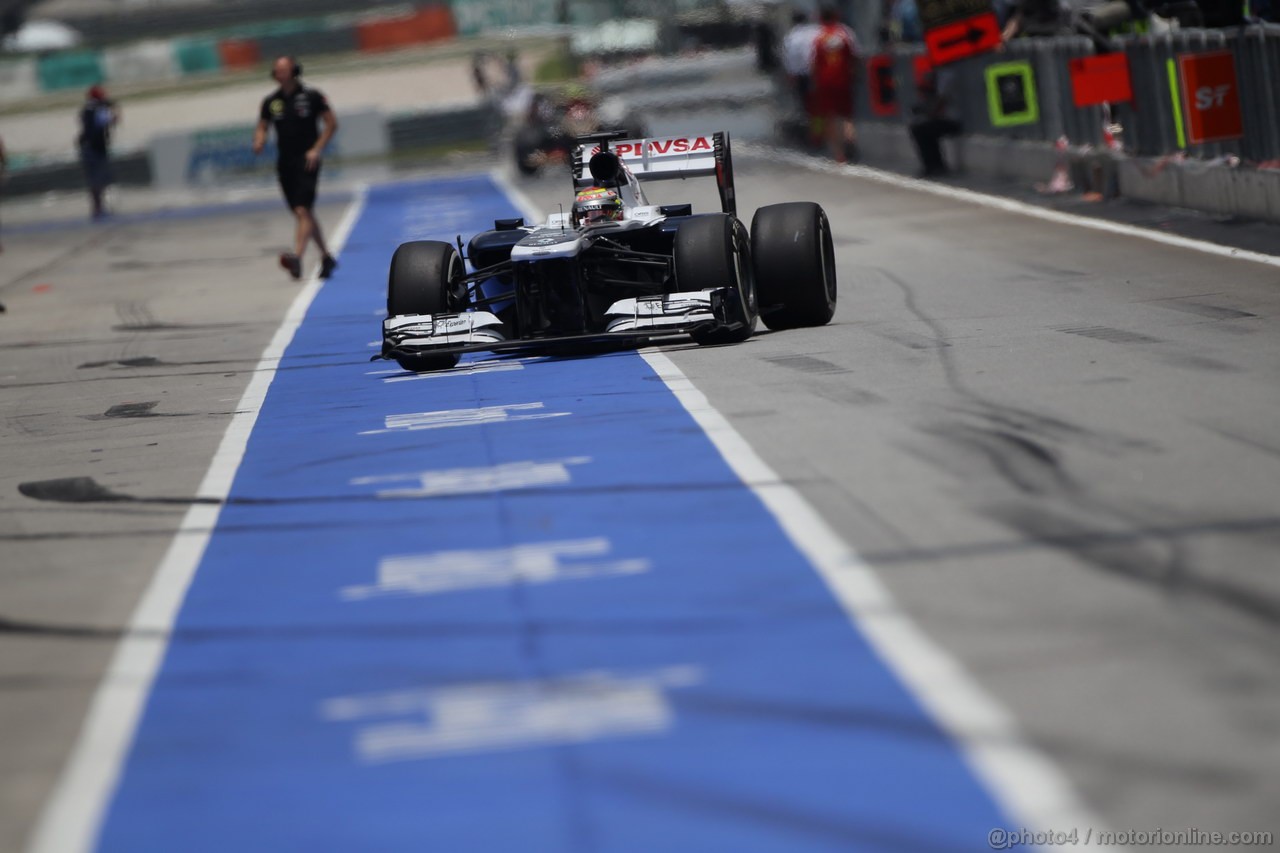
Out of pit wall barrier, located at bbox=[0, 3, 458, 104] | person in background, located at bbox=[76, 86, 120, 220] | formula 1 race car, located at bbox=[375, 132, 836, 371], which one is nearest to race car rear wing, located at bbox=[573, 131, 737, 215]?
formula 1 race car, located at bbox=[375, 132, 836, 371]

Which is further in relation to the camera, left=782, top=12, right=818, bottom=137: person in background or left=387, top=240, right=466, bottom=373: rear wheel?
Result: left=782, top=12, right=818, bottom=137: person in background

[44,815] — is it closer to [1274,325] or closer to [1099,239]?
[1274,325]

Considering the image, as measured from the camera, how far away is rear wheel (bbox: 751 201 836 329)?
40.0 ft

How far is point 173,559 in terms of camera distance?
7.51m

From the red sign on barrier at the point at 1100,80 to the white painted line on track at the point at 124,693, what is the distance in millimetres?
12087

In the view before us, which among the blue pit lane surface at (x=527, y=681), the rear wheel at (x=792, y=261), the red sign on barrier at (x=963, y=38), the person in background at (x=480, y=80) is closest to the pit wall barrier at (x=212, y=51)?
the person in background at (x=480, y=80)

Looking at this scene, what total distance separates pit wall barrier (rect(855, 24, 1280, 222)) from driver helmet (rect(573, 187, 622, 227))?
5.92 metres

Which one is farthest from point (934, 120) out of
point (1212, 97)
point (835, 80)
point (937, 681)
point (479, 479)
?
point (937, 681)

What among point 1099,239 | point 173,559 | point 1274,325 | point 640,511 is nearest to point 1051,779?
point 640,511

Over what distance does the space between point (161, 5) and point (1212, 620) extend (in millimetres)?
69778

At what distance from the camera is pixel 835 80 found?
1164 inches

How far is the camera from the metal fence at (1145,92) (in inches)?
644

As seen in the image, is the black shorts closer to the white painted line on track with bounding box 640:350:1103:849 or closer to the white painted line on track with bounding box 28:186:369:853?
the white painted line on track with bounding box 28:186:369:853

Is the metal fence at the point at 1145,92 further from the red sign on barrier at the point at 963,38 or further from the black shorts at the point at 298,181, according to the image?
the black shorts at the point at 298,181
